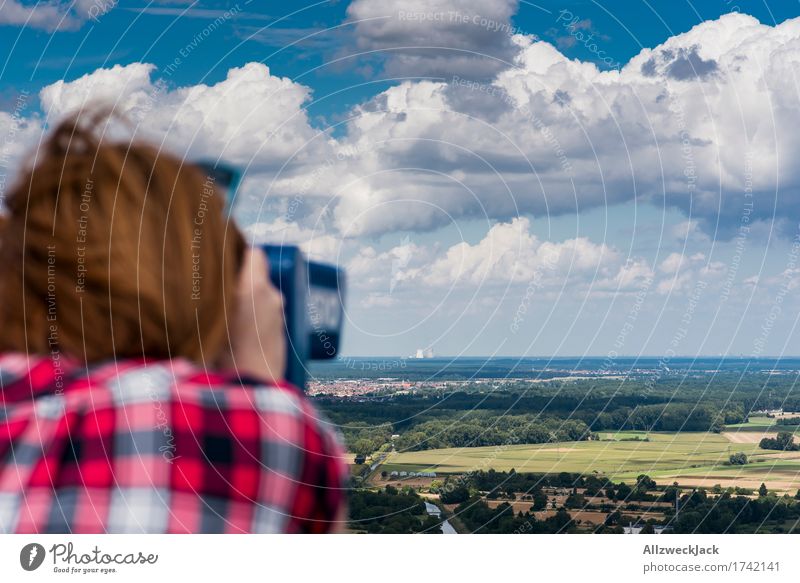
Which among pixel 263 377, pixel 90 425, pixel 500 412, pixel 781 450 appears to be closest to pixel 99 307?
pixel 90 425

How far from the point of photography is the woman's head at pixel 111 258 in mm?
1737

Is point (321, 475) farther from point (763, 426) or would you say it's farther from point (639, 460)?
point (763, 426)

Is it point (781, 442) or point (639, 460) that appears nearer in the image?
point (639, 460)

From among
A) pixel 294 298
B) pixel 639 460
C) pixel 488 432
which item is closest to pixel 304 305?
pixel 294 298

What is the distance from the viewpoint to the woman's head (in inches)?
68.4

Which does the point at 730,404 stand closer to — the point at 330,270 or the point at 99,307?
the point at 330,270

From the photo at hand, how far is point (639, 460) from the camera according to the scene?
25.8 ft

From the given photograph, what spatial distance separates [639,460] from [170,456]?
266 inches

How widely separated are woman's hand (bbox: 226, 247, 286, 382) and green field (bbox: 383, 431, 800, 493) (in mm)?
4883

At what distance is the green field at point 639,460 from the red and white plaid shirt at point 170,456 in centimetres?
506

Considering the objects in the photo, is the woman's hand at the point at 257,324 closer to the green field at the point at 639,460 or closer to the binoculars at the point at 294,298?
the binoculars at the point at 294,298

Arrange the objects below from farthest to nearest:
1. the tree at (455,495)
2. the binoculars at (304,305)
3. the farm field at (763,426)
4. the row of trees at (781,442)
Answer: the row of trees at (781,442), the farm field at (763,426), the tree at (455,495), the binoculars at (304,305)

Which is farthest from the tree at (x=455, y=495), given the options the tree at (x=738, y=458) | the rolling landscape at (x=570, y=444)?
the tree at (x=738, y=458)

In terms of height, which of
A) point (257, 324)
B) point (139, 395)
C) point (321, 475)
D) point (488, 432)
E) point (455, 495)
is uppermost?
point (257, 324)
